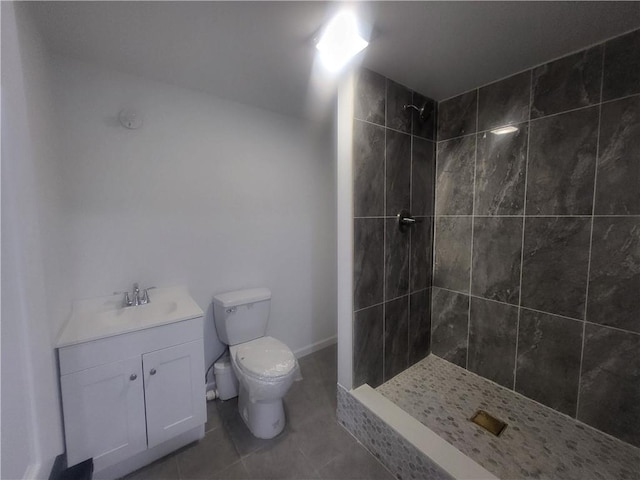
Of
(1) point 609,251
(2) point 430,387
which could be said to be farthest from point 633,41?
(2) point 430,387

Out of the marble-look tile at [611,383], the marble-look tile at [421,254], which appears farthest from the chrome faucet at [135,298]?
the marble-look tile at [611,383]

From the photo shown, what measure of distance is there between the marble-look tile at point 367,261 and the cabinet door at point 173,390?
0.97 m

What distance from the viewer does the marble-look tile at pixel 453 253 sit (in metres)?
1.90

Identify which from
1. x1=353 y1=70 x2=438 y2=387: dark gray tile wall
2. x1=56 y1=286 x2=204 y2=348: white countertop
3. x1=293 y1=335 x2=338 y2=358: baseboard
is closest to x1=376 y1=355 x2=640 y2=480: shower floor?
x1=353 y1=70 x2=438 y2=387: dark gray tile wall

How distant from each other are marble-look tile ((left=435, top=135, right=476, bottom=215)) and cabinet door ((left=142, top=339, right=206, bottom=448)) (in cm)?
193

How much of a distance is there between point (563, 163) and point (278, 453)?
229 cm

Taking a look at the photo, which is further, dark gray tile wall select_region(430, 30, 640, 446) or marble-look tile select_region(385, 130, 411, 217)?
marble-look tile select_region(385, 130, 411, 217)

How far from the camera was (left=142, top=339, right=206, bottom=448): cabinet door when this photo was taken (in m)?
1.32

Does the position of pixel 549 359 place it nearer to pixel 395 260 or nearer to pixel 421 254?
pixel 421 254

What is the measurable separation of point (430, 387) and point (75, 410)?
6.53 feet

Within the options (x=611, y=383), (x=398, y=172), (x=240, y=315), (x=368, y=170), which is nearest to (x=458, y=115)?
(x=398, y=172)

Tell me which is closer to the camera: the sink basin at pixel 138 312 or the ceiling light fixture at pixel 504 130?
the sink basin at pixel 138 312

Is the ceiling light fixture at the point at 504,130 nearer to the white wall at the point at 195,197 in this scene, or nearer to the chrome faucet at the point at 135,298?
the white wall at the point at 195,197

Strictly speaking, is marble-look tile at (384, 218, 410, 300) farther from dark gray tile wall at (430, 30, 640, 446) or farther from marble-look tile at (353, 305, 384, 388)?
dark gray tile wall at (430, 30, 640, 446)
